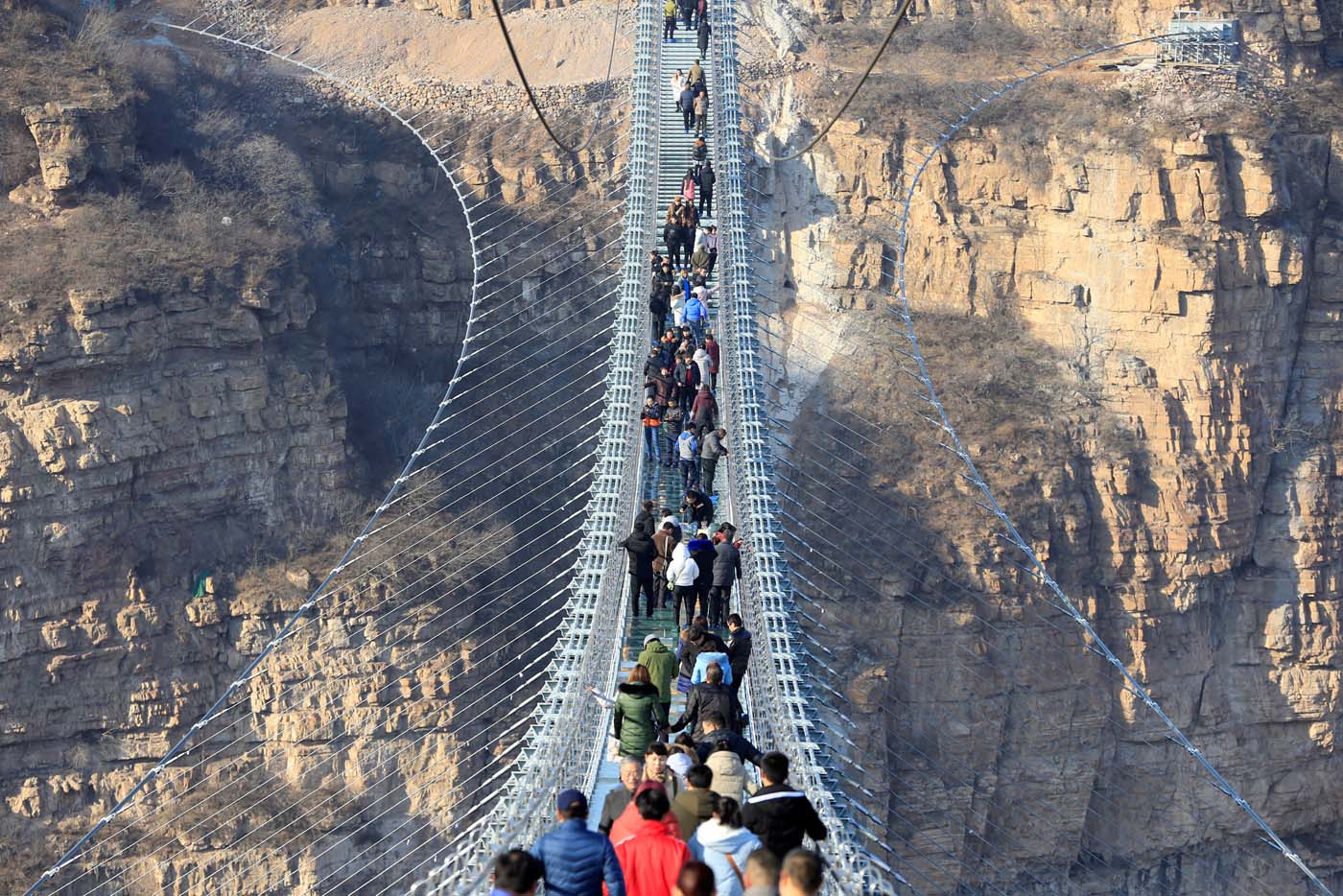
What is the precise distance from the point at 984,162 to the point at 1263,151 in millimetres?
5039

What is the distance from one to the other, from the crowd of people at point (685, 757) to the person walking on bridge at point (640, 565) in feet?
0.05

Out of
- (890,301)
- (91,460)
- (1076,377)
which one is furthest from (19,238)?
(1076,377)

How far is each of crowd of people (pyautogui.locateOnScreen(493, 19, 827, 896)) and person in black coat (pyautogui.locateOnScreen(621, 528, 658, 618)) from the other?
0.6 inches

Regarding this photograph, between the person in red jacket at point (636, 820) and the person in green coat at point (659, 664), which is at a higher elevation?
the person in red jacket at point (636, 820)

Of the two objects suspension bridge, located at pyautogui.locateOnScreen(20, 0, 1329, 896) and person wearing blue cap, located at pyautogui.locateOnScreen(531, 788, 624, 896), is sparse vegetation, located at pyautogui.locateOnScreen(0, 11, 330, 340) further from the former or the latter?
person wearing blue cap, located at pyautogui.locateOnScreen(531, 788, 624, 896)

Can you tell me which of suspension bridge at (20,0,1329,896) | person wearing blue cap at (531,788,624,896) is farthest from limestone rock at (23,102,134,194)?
person wearing blue cap at (531,788,624,896)

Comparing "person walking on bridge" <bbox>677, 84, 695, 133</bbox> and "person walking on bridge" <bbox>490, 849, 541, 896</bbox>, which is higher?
"person walking on bridge" <bbox>677, 84, 695, 133</bbox>

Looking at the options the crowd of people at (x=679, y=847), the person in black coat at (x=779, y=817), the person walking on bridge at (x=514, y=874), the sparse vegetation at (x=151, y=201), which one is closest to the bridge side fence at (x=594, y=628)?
the crowd of people at (x=679, y=847)

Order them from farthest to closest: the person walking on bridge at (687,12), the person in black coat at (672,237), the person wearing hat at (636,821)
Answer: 1. the person walking on bridge at (687,12)
2. the person in black coat at (672,237)
3. the person wearing hat at (636,821)

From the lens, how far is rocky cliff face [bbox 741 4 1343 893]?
3628cm

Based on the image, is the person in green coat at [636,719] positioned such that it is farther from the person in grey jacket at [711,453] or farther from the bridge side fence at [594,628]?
the person in grey jacket at [711,453]

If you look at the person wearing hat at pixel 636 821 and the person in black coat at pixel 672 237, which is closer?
the person wearing hat at pixel 636 821

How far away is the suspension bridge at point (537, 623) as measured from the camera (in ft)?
106

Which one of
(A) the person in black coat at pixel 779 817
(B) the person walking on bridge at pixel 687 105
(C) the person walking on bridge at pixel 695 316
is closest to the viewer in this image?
(A) the person in black coat at pixel 779 817
